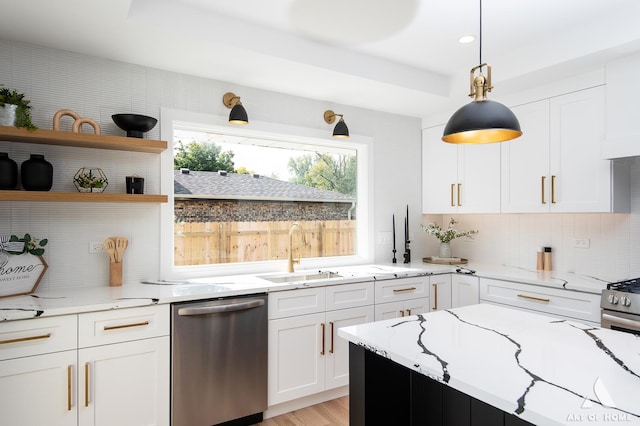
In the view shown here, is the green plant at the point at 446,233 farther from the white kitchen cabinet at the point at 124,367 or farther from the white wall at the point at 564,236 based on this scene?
the white kitchen cabinet at the point at 124,367

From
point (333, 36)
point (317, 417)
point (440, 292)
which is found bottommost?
point (317, 417)

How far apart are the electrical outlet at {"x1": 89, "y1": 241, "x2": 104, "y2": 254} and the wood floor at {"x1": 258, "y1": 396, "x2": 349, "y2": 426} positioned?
1584 mm

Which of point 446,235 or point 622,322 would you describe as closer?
point 622,322

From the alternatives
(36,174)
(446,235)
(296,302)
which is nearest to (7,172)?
(36,174)

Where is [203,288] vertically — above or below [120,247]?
below

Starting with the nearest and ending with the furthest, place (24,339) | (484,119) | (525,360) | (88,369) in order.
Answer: (525,360), (484,119), (24,339), (88,369)

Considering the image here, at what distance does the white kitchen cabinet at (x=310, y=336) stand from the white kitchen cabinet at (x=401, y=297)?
4.5 inches

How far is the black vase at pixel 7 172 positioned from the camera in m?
2.19

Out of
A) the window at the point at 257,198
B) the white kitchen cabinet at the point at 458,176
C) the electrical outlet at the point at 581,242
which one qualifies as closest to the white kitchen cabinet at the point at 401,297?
the window at the point at 257,198

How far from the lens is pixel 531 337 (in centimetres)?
154

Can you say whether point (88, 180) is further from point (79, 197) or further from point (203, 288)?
point (203, 288)

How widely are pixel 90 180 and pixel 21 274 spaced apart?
65 centimetres

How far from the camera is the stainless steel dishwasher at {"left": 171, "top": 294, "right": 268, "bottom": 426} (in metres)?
2.33

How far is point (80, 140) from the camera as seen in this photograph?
7.67ft
